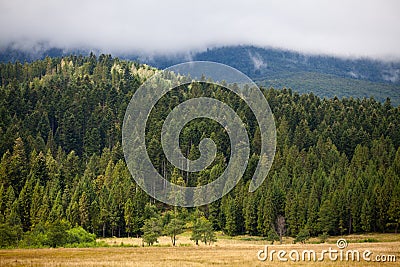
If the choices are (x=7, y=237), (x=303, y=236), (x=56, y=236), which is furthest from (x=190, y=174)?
(x=7, y=237)

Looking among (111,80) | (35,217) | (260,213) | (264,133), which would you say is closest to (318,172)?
(260,213)

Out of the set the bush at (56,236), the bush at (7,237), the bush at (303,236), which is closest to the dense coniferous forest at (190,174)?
the bush at (7,237)

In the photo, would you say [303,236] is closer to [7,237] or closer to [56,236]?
[56,236]

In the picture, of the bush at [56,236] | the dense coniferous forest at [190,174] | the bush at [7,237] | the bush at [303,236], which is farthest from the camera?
the dense coniferous forest at [190,174]

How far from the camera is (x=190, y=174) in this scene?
13175 centimetres

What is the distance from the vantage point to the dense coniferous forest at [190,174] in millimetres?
101062

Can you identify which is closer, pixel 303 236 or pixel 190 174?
pixel 303 236

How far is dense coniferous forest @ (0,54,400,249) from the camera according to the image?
101m

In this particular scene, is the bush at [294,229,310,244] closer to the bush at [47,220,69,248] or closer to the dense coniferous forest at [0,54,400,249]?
the dense coniferous forest at [0,54,400,249]

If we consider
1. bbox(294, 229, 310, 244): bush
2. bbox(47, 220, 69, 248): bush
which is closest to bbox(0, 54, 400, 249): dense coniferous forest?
bbox(47, 220, 69, 248): bush

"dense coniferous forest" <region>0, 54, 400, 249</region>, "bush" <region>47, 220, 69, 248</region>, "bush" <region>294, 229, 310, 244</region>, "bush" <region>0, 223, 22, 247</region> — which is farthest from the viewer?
"dense coniferous forest" <region>0, 54, 400, 249</region>

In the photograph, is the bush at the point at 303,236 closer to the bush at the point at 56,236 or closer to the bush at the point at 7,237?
the bush at the point at 56,236

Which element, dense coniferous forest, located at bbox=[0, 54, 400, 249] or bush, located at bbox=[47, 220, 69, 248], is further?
dense coniferous forest, located at bbox=[0, 54, 400, 249]

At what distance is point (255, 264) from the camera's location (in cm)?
4847
